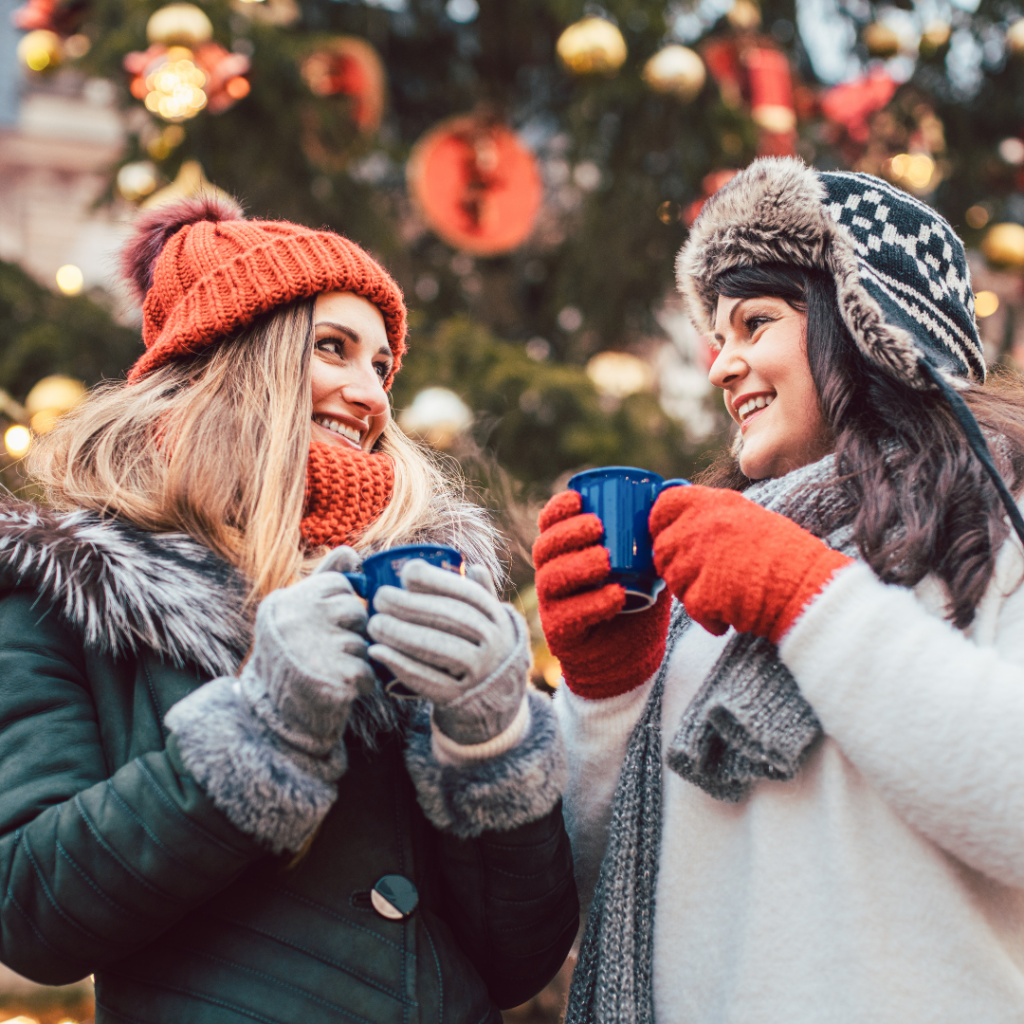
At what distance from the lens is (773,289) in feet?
5.32

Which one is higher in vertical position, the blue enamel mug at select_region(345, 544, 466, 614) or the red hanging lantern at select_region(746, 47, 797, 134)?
the blue enamel mug at select_region(345, 544, 466, 614)

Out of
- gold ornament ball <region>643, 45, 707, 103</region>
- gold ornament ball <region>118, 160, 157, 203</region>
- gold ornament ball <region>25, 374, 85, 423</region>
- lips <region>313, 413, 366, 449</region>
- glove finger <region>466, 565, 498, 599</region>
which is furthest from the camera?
gold ornament ball <region>643, 45, 707, 103</region>

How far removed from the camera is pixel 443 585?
1129 mm

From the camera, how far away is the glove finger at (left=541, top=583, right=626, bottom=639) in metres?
1.33

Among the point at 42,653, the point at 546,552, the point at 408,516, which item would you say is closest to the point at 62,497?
the point at 42,653

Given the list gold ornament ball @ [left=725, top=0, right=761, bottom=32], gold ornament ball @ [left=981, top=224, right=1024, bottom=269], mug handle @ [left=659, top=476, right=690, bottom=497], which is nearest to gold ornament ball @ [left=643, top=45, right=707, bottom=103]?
gold ornament ball @ [left=725, top=0, right=761, bottom=32]

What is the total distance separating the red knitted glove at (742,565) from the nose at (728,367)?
40 cm

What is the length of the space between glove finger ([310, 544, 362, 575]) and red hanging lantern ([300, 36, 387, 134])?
12.3 ft

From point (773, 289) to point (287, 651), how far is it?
1.04 metres

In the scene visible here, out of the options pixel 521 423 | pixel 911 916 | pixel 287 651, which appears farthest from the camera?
pixel 521 423

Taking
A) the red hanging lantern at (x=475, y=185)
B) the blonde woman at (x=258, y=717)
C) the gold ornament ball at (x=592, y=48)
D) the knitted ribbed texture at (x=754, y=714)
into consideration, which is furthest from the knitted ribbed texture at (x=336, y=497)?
the red hanging lantern at (x=475, y=185)

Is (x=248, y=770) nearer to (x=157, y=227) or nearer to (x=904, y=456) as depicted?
(x=904, y=456)

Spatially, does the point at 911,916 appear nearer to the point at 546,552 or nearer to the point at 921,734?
the point at 921,734

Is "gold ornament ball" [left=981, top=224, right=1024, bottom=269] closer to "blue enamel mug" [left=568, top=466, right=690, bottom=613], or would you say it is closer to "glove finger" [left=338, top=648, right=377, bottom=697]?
"blue enamel mug" [left=568, top=466, right=690, bottom=613]
